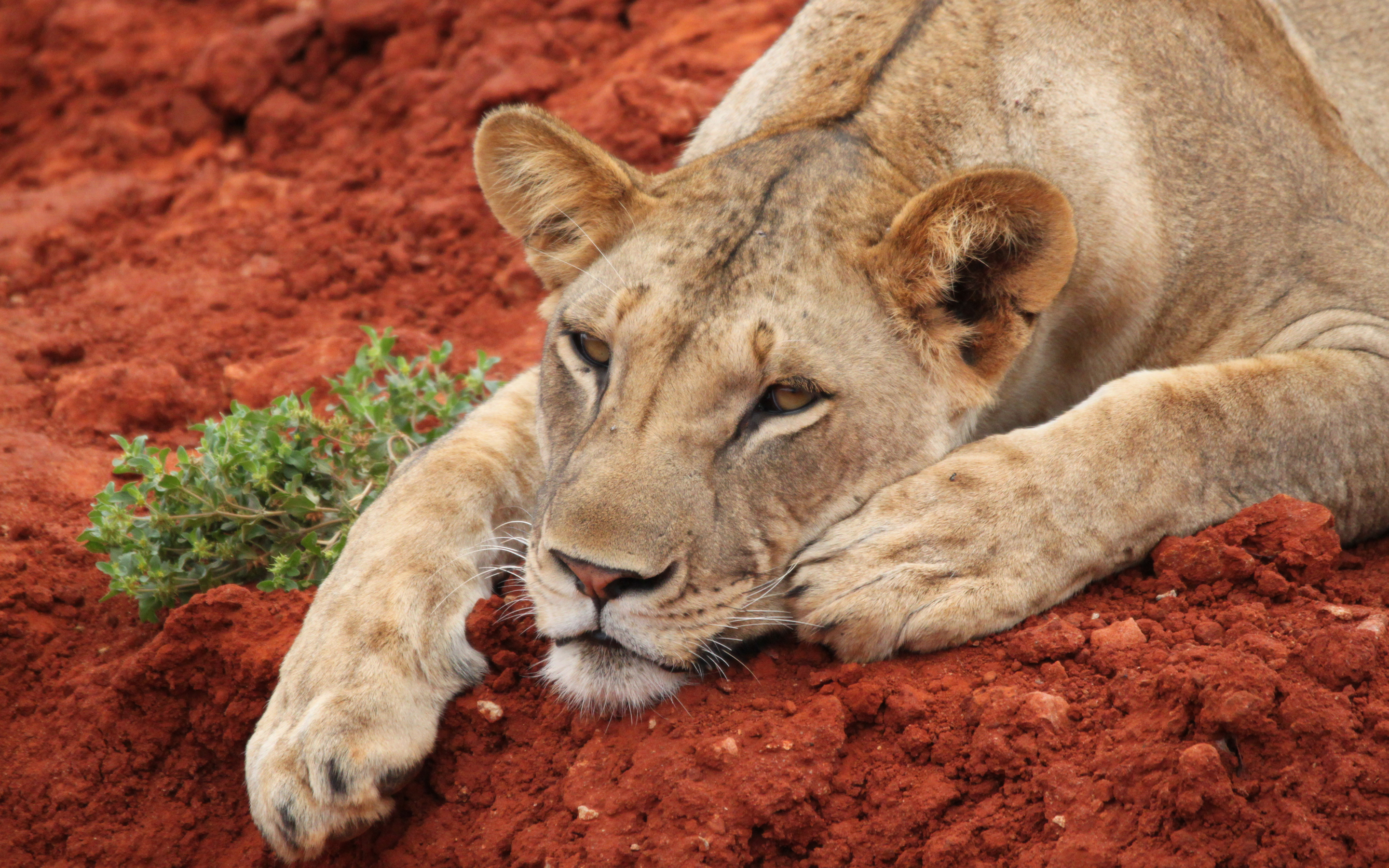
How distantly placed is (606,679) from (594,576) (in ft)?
1.08

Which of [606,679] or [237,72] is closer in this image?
[606,679]

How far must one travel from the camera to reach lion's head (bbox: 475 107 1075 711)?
10.1ft

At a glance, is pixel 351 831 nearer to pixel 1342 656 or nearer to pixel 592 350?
pixel 592 350

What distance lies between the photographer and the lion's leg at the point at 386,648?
3000 mm

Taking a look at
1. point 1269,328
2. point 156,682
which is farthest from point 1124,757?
point 156,682

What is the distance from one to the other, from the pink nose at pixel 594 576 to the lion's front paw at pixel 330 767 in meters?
0.59

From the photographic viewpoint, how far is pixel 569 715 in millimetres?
3305

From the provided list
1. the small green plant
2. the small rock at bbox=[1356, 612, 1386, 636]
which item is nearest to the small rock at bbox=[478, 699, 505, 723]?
the small green plant

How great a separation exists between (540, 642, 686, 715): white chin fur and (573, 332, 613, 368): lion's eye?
0.82 metres

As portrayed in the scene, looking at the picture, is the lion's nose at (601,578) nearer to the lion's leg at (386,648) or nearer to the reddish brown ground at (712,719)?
the reddish brown ground at (712,719)

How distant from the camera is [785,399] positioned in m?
3.33

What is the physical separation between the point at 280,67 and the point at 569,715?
6.66 meters

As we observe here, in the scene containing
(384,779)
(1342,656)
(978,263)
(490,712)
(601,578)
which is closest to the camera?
(1342,656)

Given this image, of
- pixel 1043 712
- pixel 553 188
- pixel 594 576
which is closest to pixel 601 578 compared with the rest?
pixel 594 576
